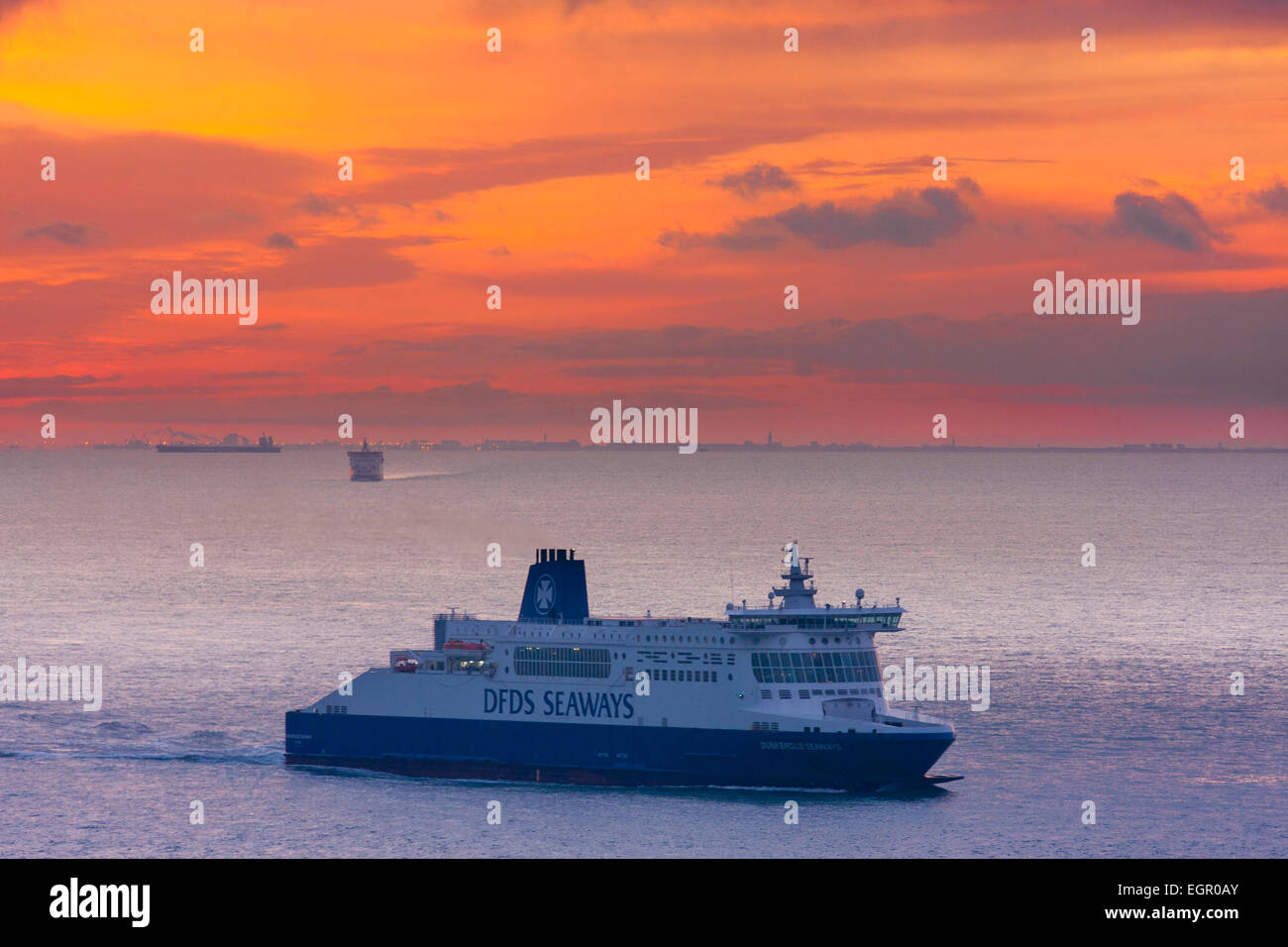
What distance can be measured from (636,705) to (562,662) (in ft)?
15.4

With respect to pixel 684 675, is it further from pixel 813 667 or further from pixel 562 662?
pixel 562 662

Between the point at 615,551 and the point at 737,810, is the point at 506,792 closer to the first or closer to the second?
the point at 737,810

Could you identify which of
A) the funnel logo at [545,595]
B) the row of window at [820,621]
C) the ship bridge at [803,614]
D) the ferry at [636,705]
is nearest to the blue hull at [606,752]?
the ferry at [636,705]

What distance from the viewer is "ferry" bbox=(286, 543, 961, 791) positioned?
229 feet

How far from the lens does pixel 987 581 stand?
6132 inches

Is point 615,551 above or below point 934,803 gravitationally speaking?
above

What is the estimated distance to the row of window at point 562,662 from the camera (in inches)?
Answer: 2933

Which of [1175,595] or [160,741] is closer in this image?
[160,741]

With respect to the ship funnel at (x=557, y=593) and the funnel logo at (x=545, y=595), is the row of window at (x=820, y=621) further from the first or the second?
the funnel logo at (x=545, y=595)

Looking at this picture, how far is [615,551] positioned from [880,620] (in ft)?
370

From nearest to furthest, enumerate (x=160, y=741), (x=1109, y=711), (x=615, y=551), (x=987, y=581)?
(x=160, y=741)
(x=1109, y=711)
(x=987, y=581)
(x=615, y=551)

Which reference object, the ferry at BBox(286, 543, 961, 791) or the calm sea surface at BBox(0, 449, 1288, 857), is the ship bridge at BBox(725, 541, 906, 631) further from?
the calm sea surface at BBox(0, 449, 1288, 857)

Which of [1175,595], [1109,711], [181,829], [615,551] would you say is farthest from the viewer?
[615,551]
